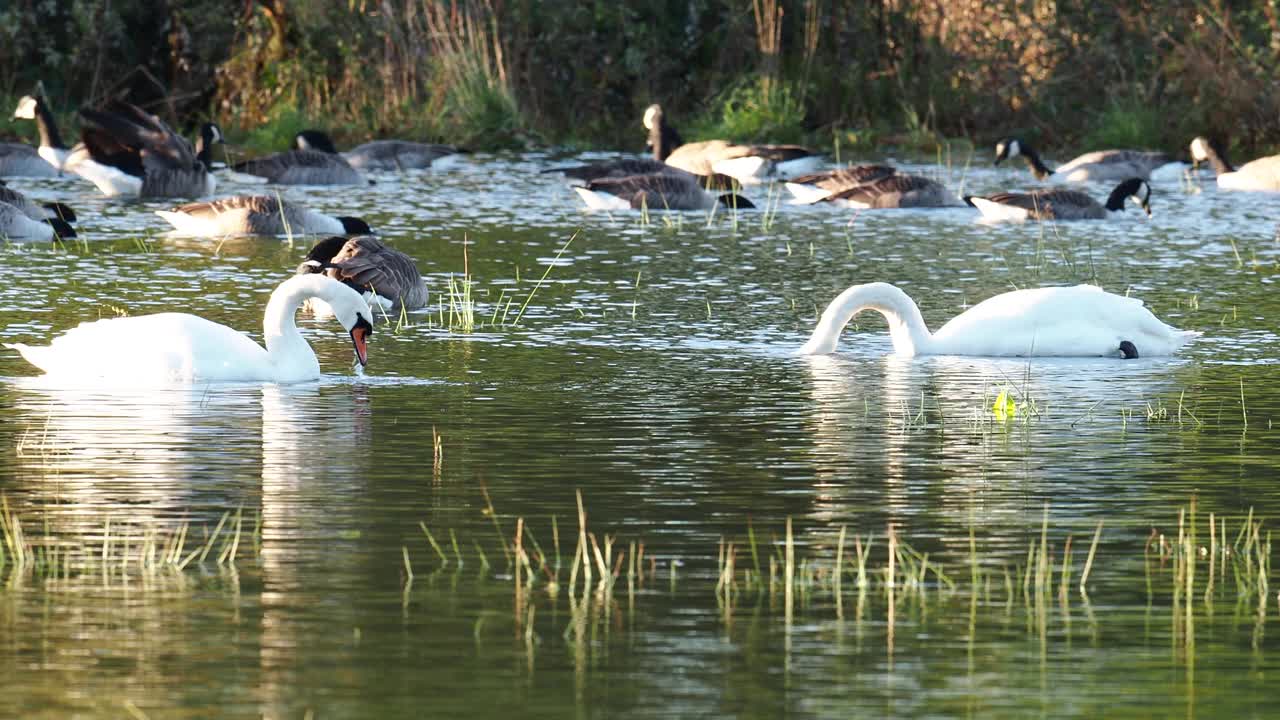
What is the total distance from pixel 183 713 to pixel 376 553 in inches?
75.4

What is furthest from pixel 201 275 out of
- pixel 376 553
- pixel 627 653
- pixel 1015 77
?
pixel 1015 77

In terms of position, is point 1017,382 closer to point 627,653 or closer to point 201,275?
point 627,653

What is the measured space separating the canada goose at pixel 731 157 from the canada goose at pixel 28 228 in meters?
9.71

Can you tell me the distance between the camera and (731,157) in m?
29.2

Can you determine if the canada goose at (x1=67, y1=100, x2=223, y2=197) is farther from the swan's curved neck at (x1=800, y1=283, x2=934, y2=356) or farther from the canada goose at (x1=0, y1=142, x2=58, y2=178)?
the swan's curved neck at (x1=800, y1=283, x2=934, y2=356)

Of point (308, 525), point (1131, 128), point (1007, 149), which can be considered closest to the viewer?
point (308, 525)

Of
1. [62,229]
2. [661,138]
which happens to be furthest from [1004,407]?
[661,138]

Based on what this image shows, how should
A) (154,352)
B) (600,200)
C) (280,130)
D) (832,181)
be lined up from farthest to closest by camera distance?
(280,130) → (832,181) → (600,200) → (154,352)

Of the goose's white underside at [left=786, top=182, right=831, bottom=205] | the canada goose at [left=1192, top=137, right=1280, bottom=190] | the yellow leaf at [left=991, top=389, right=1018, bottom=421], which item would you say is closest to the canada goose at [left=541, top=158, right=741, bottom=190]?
the goose's white underside at [left=786, top=182, right=831, bottom=205]

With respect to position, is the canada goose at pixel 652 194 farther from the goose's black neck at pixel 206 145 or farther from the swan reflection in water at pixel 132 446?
the swan reflection in water at pixel 132 446

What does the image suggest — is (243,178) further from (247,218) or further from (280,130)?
(247,218)

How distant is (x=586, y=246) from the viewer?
1991 centimetres

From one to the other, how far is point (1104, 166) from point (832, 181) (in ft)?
16.7

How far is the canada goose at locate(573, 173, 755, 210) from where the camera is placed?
23.6m
